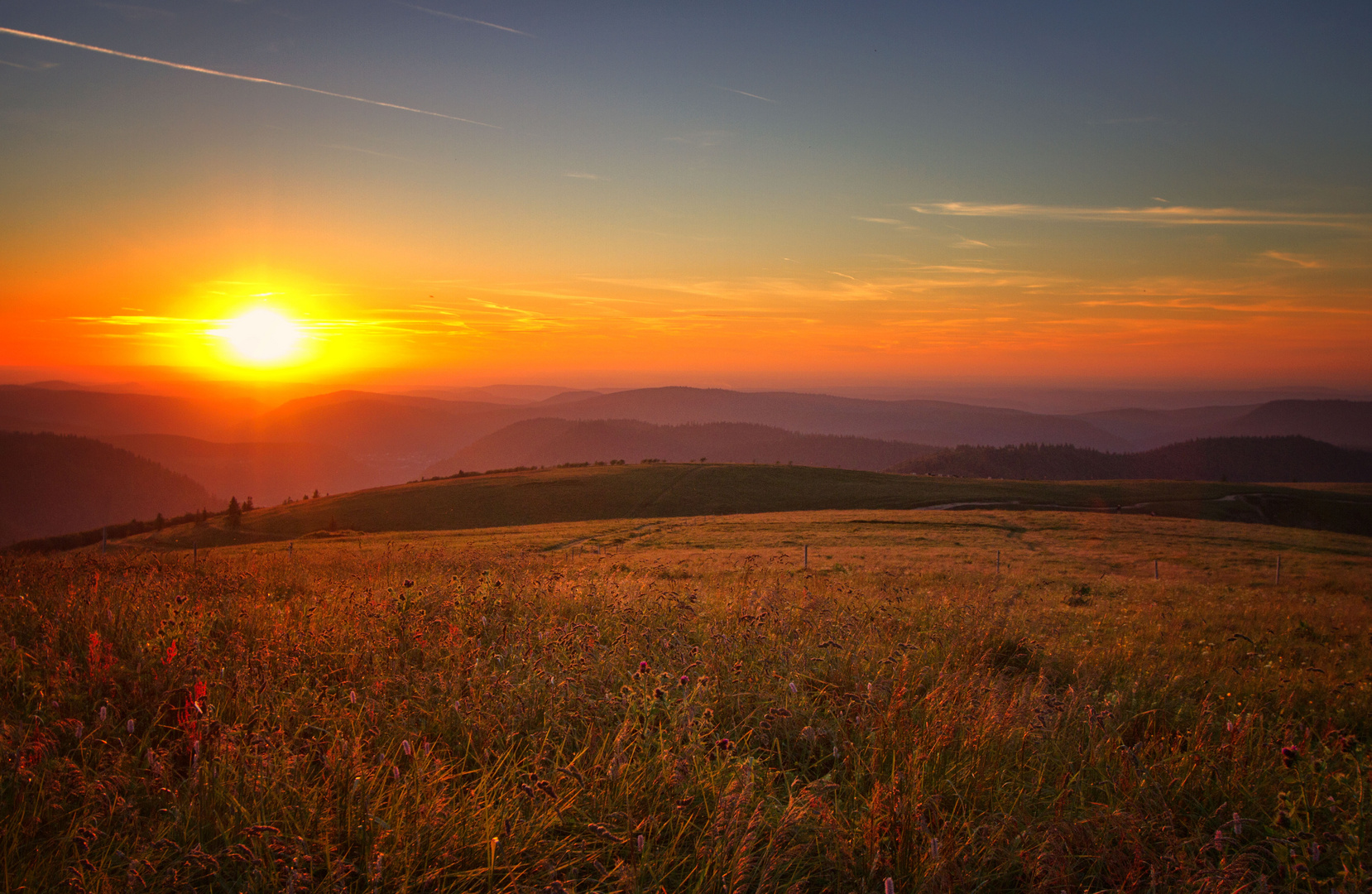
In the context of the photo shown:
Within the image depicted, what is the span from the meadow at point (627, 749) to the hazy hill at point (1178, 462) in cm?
13578

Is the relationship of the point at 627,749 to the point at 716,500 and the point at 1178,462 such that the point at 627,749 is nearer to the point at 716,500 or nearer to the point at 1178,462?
the point at 716,500

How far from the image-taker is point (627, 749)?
155 inches

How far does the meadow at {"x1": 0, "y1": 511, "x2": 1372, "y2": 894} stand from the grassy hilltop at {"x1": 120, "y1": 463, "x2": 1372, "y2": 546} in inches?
1972

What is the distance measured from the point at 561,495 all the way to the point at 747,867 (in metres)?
62.7

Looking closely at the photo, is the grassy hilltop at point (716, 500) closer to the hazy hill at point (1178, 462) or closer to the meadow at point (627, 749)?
the meadow at point (627, 749)

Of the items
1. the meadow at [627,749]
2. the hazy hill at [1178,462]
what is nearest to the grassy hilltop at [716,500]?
the meadow at [627,749]

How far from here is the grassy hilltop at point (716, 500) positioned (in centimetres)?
5794

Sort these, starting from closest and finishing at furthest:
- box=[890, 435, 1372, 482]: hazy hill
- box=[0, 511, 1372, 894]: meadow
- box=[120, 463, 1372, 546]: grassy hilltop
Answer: box=[0, 511, 1372, 894]: meadow
box=[120, 463, 1372, 546]: grassy hilltop
box=[890, 435, 1372, 482]: hazy hill

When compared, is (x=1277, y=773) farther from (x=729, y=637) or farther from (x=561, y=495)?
(x=561, y=495)

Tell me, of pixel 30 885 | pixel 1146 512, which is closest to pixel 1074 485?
pixel 1146 512

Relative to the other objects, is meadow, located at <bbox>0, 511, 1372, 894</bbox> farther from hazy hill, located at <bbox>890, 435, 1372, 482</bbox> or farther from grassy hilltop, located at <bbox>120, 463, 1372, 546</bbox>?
hazy hill, located at <bbox>890, 435, 1372, 482</bbox>

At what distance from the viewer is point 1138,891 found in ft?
10.7

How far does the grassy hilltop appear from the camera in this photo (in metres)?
57.9

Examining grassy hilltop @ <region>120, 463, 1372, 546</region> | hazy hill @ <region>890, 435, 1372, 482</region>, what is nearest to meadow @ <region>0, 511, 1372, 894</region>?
grassy hilltop @ <region>120, 463, 1372, 546</region>
